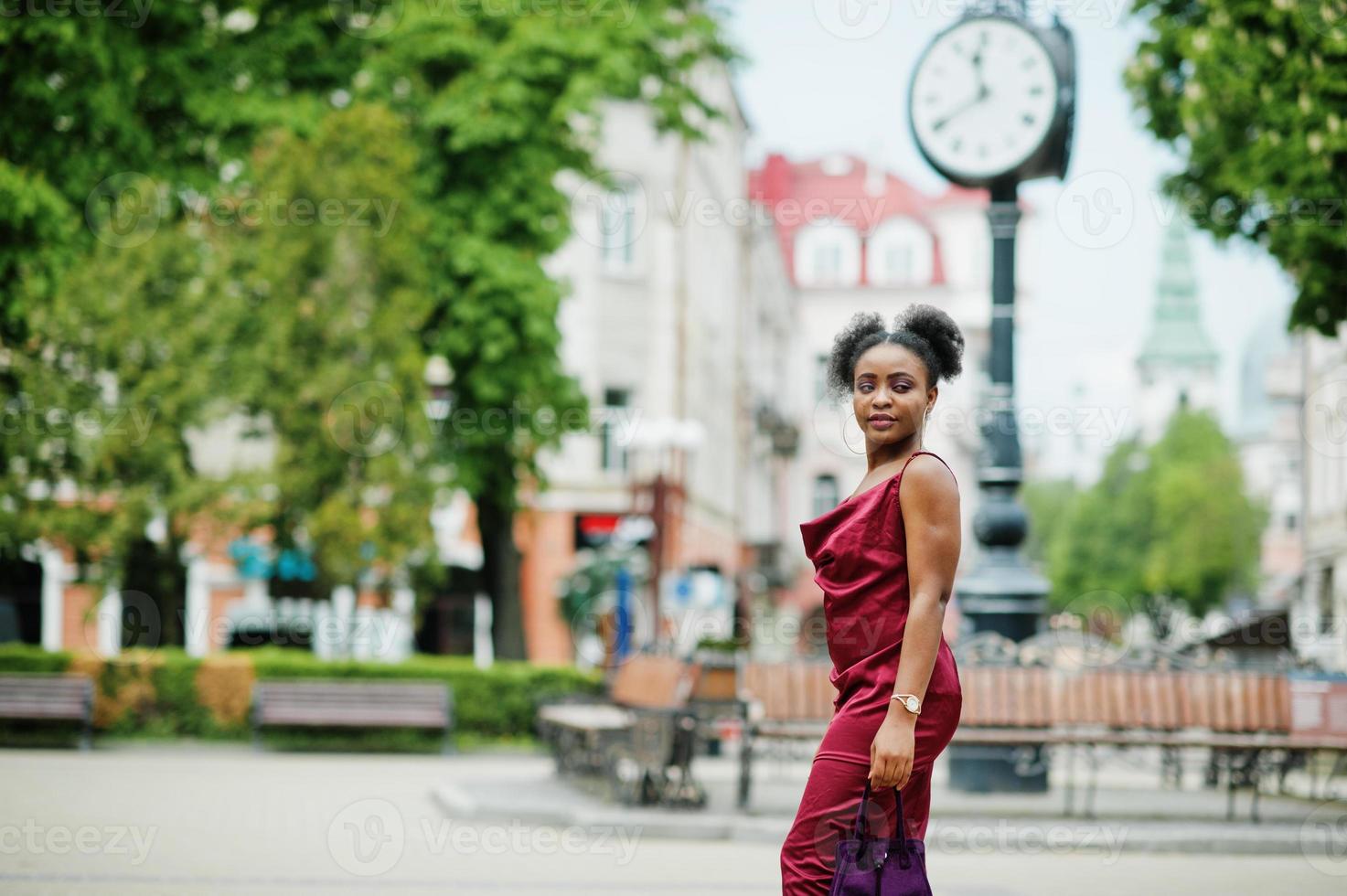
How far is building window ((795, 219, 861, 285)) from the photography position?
Answer: 84125 millimetres

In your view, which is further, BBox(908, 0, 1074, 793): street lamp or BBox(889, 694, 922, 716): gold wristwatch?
BBox(908, 0, 1074, 793): street lamp

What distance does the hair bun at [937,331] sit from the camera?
524 centimetres

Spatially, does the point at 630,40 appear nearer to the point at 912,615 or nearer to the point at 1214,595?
the point at 912,615

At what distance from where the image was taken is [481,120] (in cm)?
2516

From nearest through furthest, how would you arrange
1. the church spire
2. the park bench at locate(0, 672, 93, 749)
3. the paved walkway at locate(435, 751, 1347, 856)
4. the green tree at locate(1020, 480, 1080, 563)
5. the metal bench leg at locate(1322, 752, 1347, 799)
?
1. the paved walkway at locate(435, 751, 1347, 856)
2. the metal bench leg at locate(1322, 752, 1347, 799)
3. the park bench at locate(0, 672, 93, 749)
4. the green tree at locate(1020, 480, 1080, 563)
5. the church spire

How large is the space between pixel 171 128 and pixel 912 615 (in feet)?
69.9

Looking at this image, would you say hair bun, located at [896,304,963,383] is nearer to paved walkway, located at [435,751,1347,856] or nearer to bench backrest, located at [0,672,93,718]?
paved walkway, located at [435,751,1347,856]

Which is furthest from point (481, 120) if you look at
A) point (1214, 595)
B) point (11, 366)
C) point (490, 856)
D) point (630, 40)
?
point (1214, 595)

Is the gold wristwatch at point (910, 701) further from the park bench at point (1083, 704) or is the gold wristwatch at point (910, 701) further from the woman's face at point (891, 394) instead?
the park bench at point (1083, 704)

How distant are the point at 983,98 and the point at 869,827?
37.1ft

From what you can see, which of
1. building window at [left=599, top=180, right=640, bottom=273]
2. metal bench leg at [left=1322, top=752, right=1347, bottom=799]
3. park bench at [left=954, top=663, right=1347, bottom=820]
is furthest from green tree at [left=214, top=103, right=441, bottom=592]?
building window at [left=599, top=180, right=640, bottom=273]

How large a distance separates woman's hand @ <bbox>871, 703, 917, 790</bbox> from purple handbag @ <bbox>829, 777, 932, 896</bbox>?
55 mm

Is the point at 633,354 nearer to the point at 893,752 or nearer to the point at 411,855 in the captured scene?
the point at 411,855

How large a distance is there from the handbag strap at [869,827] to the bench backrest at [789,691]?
29.8ft
